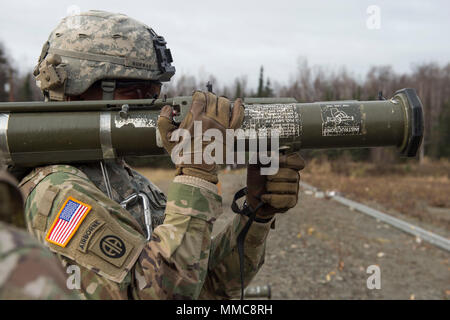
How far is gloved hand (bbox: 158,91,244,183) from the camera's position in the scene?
1757mm

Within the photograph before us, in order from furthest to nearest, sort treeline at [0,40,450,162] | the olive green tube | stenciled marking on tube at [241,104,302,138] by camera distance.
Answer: treeline at [0,40,450,162], stenciled marking on tube at [241,104,302,138], the olive green tube

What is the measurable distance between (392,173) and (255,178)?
25.0 meters

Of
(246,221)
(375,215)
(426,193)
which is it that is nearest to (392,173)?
(426,193)

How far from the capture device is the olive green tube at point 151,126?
1.91 meters

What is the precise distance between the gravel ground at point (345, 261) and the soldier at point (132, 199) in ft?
11.6

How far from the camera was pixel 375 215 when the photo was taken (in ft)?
30.8

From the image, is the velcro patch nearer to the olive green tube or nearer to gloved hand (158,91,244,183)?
A: gloved hand (158,91,244,183)

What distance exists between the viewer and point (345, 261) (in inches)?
253

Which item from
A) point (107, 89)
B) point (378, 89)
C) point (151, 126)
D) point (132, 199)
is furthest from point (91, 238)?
point (378, 89)

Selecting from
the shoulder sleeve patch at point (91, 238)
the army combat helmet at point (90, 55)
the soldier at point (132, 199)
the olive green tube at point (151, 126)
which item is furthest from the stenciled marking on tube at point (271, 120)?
the shoulder sleeve patch at point (91, 238)

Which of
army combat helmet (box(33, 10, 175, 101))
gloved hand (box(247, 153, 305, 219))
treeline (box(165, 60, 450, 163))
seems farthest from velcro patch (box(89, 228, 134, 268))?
treeline (box(165, 60, 450, 163))

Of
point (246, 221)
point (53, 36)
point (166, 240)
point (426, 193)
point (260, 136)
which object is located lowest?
point (426, 193)

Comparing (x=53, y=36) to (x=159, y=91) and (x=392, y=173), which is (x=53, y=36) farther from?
(x=392, y=173)

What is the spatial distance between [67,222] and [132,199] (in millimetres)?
573
